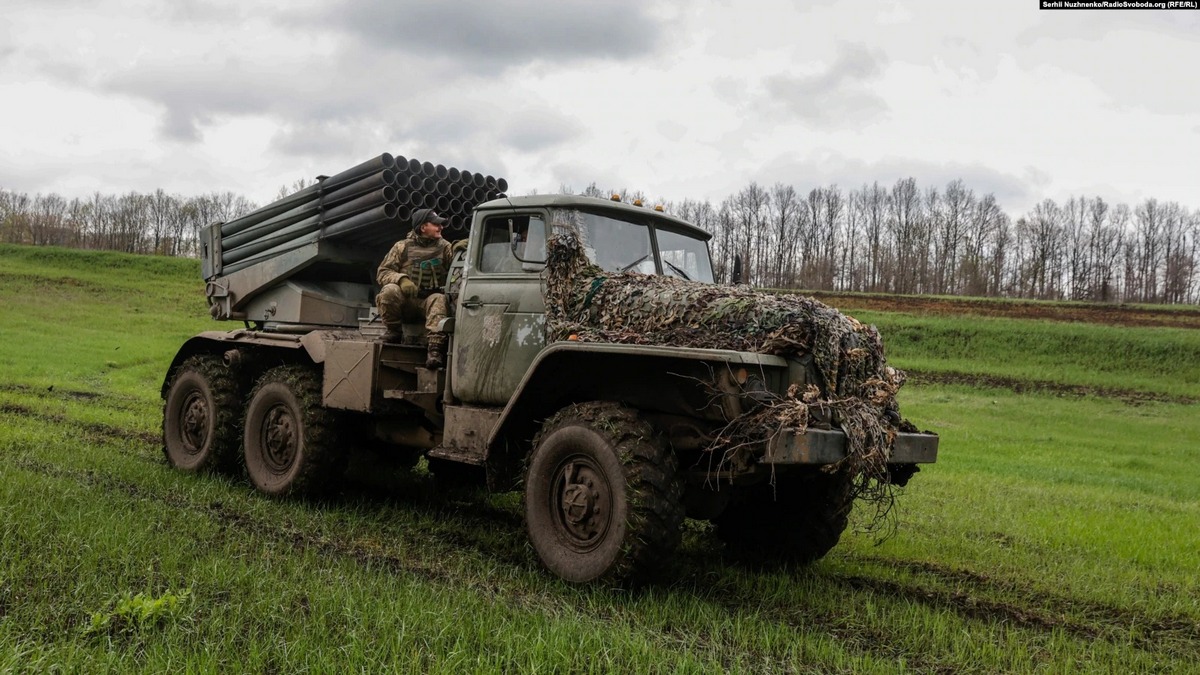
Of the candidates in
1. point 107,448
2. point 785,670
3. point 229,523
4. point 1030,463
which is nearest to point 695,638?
point 785,670

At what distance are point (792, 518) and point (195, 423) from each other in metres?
6.05

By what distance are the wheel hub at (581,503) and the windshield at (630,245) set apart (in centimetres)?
159

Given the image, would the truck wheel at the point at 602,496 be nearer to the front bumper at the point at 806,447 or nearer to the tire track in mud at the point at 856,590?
the tire track in mud at the point at 856,590

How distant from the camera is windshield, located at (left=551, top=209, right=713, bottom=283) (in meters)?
6.57

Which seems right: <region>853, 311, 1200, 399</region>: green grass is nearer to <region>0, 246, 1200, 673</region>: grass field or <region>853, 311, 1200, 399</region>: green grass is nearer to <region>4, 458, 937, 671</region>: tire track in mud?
<region>0, 246, 1200, 673</region>: grass field

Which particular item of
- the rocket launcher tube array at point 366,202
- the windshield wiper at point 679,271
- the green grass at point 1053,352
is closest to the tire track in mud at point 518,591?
the windshield wiper at point 679,271

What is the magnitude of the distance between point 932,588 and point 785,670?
2.24 m

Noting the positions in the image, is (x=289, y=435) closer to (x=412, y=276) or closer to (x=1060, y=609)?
(x=412, y=276)

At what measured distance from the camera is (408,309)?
302 inches

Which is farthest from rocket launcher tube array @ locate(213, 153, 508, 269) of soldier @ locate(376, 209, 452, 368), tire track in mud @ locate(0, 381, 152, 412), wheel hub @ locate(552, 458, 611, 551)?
tire track in mud @ locate(0, 381, 152, 412)

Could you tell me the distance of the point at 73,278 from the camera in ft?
133

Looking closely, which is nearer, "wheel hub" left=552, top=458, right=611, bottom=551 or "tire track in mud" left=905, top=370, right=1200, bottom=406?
"wheel hub" left=552, top=458, right=611, bottom=551

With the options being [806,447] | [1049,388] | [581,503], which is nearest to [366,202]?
[581,503]

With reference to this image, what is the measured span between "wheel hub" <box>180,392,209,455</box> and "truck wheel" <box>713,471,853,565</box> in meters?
5.35
